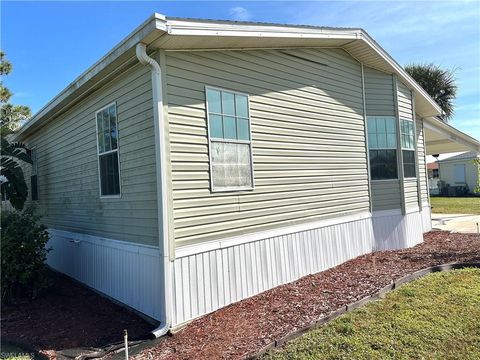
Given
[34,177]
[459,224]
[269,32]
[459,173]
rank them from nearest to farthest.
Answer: [269,32], [34,177], [459,224], [459,173]

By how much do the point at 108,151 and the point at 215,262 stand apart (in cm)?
271

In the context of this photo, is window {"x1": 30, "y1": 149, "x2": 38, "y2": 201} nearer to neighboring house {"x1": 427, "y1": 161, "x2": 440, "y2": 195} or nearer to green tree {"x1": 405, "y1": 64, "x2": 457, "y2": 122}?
green tree {"x1": 405, "y1": 64, "x2": 457, "y2": 122}

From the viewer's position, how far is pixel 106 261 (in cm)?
704

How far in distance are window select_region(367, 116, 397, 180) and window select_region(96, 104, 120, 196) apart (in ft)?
19.1

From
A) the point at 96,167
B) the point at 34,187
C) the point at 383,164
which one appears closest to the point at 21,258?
the point at 96,167

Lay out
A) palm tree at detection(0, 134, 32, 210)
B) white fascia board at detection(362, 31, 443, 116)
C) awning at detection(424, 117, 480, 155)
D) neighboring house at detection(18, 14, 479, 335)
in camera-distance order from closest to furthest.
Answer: neighboring house at detection(18, 14, 479, 335)
white fascia board at detection(362, 31, 443, 116)
palm tree at detection(0, 134, 32, 210)
awning at detection(424, 117, 480, 155)

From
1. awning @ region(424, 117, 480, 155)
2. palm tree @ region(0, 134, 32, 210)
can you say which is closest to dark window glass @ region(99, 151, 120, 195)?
palm tree @ region(0, 134, 32, 210)

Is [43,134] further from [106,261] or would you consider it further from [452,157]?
[452,157]

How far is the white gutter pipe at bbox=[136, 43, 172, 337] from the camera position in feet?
17.1

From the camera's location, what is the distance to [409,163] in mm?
10398

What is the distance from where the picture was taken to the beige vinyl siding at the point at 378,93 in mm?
9570

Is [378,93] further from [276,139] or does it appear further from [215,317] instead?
[215,317]

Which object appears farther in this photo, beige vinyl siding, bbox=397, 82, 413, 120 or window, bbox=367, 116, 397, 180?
beige vinyl siding, bbox=397, 82, 413, 120

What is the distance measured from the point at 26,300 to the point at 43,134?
14.5ft
